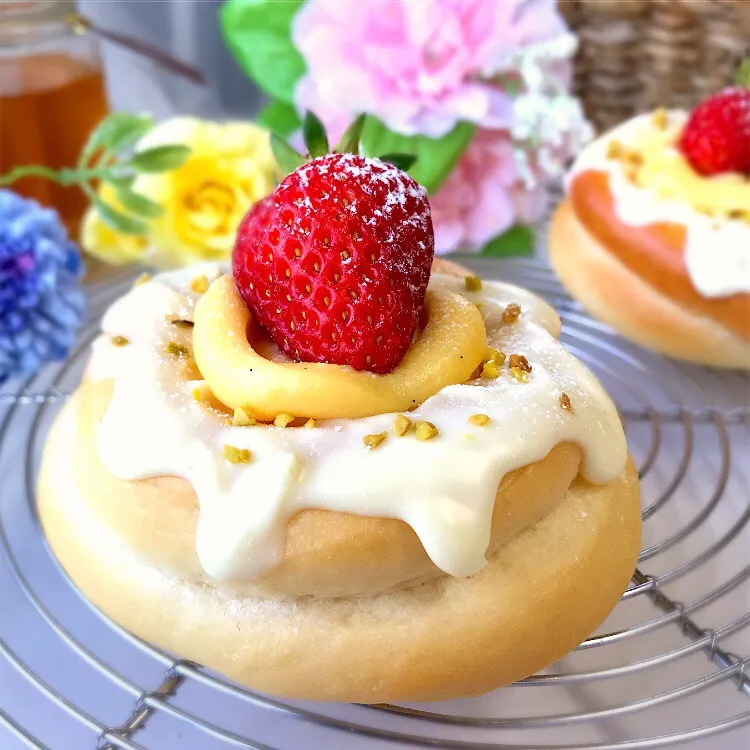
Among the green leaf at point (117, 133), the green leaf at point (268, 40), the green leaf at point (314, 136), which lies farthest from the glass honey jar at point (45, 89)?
the green leaf at point (314, 136)

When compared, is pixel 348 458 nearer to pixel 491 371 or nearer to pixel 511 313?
pixel 491 371

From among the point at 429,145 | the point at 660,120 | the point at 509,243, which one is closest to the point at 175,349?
the point at 429,145

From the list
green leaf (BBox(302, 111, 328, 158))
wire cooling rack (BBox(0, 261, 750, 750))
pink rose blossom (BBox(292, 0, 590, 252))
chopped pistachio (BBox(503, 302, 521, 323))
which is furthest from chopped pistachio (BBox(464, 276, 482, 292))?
pink rose blossom (BBox(292, 0, 590, 252))

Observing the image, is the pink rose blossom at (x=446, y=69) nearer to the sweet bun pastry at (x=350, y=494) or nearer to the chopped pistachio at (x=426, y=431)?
the sweet bun pastry at (x=350, y=494)

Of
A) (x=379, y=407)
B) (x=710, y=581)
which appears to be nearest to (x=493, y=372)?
(x=379, y=407)

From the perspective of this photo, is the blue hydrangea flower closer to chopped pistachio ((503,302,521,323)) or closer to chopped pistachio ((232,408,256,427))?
chopped pistachio ((232,408,256,427))

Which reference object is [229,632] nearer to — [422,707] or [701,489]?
[422,707]
